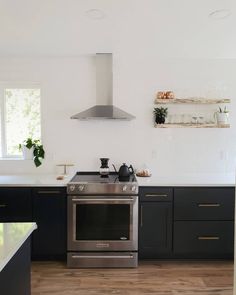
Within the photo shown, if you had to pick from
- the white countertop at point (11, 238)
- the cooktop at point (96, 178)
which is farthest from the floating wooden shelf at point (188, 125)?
the white countertop at point (11, 238)

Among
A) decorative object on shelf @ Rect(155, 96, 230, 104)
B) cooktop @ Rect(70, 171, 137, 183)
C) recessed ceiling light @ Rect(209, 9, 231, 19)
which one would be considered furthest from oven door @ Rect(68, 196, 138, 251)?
recessed ceiling light @ Rect(209, 9, 231, 19)

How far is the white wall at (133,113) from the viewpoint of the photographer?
12.0 feet

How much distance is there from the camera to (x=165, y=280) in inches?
109

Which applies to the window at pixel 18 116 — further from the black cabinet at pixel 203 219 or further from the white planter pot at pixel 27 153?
the black cabinet at pixel 203 219

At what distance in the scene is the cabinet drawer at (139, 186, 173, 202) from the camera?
3.06m

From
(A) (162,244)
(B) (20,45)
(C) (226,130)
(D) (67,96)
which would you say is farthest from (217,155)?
(B) (20,45)

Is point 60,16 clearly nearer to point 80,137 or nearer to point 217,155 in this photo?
point 80,137

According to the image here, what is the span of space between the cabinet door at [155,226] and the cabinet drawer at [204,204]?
12 centimetres

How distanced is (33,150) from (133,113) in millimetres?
1404

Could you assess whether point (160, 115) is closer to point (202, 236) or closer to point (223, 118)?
point (223, 118)

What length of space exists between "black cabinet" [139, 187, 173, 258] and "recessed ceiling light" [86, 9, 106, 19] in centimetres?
175

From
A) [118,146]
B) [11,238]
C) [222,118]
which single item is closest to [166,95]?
[222,118]

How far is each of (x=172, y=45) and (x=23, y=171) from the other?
8.02 ft

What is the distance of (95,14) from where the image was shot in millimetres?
2391
